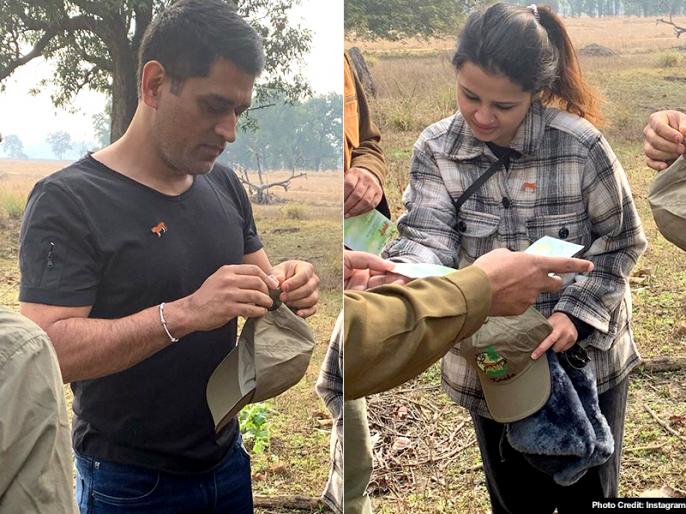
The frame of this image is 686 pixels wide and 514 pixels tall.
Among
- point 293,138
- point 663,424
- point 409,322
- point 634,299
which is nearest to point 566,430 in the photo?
point 663,424

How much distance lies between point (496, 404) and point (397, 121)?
950 mm

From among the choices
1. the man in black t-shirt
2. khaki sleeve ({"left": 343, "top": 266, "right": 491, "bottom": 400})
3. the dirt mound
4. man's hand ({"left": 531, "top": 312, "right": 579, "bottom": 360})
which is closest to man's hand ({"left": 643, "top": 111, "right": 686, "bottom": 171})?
the dirt mound

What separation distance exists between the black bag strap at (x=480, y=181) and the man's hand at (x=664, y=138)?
43 centimetres

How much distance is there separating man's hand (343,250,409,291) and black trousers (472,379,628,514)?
565 mm

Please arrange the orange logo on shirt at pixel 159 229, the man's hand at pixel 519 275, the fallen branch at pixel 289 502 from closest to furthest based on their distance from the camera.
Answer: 1. the orange logo on shirt at pixel 159 229
2. the man's hand at pixel 519 275
3. the fallen branch at pixel 289 502

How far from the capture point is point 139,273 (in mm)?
2346

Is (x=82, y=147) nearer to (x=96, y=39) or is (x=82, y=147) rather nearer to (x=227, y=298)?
(x=96, y=39)

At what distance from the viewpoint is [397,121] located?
2.73 meters

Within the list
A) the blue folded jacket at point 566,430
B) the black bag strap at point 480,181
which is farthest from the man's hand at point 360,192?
the blue folded jacket at point 566,430

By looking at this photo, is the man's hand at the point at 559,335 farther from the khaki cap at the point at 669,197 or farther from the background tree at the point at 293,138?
the background tree at the point at 293,138

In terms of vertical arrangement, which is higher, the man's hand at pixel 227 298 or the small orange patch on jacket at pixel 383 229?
the small orange patch on jacket at pixel 383 229

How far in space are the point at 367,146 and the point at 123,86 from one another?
0.77 m

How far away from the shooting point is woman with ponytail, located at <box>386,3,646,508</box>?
2.61m

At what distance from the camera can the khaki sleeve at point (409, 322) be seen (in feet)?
8.16
